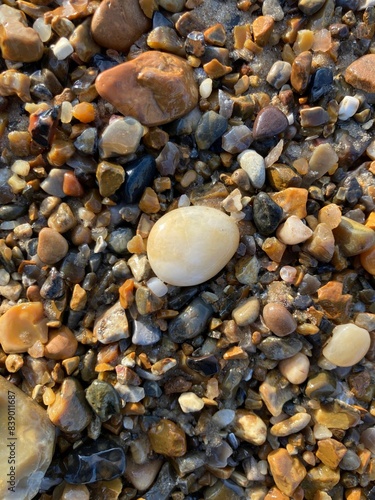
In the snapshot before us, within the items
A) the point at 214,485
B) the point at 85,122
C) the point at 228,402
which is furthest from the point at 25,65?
the point at 214,485

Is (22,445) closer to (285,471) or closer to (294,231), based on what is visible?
(285,471)

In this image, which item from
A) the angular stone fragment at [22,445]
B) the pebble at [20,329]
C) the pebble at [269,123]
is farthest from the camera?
the pebble at [269,123]

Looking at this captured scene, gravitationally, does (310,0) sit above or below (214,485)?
above

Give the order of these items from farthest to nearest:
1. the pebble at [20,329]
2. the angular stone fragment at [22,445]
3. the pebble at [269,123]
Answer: the pebble at [269,123] → the pebble at [20,329] → the angular stone fragment at [22,445]

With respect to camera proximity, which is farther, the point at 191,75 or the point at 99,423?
the point at 191,75

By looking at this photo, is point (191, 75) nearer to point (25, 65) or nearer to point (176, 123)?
point (176, 123)

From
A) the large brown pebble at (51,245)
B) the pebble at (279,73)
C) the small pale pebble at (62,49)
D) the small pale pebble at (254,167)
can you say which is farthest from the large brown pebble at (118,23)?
the large brown pebble at (51,245)

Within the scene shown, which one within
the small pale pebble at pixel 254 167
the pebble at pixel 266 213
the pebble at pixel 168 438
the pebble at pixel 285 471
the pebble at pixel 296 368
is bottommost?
the pebble at pixel 285 471

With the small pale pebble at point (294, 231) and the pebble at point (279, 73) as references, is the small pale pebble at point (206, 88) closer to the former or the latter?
the pebble at point (279, 73)

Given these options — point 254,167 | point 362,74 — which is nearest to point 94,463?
point 254,167
